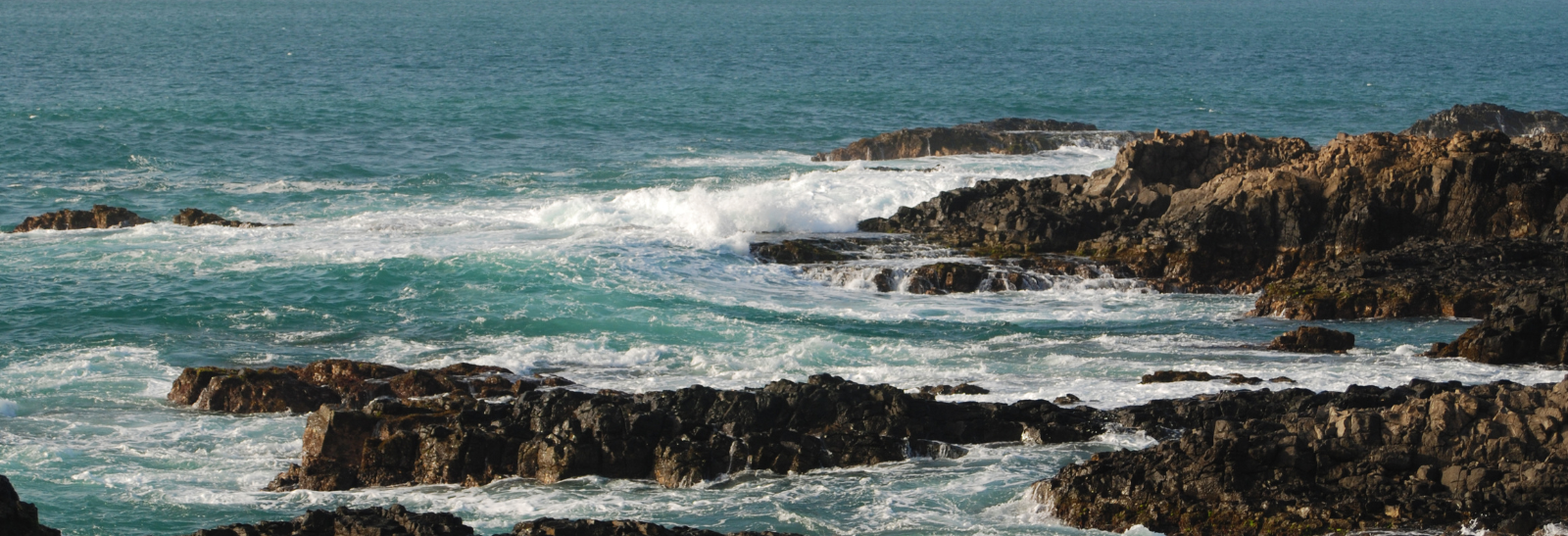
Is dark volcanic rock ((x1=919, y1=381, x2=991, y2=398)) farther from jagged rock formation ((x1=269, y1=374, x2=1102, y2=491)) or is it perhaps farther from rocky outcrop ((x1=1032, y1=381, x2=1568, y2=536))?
rocky outcrop ((x1=1032, y1=381, x2=1568, y2=536))

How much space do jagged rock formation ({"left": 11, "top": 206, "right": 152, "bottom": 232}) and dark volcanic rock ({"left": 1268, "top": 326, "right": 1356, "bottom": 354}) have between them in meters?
26.2

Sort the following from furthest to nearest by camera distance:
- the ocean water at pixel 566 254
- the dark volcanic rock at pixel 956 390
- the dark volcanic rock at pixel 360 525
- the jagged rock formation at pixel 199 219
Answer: the jagged rock formation at pixel 199 219 < the dark volcanic rock at pixel 956 390 < the ocean water at pixel 566 254 < the dark volcanic rock at pixel 360 525

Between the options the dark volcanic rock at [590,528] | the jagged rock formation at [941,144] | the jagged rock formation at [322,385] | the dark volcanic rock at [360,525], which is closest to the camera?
the dark volcanic rock at [360,525]

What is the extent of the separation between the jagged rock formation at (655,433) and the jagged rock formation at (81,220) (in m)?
19.4

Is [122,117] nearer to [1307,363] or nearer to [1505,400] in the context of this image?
[1307,363]

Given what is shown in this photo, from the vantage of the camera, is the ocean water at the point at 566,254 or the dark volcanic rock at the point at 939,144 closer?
the ocean water at the point at 566,254

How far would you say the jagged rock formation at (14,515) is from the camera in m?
13.2

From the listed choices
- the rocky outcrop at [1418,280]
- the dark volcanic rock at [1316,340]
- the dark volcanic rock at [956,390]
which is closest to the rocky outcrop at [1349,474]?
the dark volcanic rock at [956,390]

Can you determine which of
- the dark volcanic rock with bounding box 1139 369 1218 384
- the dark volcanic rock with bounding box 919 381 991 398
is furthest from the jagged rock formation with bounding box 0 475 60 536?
the dark volcanic rock with bounding box 1139 369 1218 384

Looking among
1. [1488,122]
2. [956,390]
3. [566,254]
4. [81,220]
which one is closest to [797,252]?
[566,254]

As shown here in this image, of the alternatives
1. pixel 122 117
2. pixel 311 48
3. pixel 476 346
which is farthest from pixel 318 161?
pixel 311 48

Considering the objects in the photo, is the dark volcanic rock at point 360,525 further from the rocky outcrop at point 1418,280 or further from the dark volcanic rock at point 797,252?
the dark volcanic rock at point 797,252

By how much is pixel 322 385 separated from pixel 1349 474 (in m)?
14.4

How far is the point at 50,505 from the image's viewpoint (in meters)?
18.0
